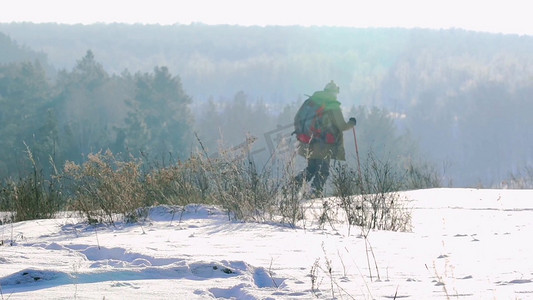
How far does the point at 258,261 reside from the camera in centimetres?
430

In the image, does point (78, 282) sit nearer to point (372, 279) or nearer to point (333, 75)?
point (372, 279)

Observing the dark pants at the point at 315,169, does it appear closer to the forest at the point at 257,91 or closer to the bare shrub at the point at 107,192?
the forest at the point at 257,91

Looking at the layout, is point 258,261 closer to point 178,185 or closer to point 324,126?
point 178,185

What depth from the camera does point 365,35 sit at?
557ft

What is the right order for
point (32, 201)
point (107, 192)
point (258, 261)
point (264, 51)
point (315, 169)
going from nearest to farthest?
point (258, 261) < point (107, 192) < point (32, 201) < point (315, 169) < point (264, 51)

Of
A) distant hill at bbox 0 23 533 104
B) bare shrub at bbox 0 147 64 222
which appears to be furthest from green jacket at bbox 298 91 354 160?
distant hill at bbox 0 23 533 104

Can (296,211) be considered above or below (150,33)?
below

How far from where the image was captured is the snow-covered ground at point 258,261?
350 cm

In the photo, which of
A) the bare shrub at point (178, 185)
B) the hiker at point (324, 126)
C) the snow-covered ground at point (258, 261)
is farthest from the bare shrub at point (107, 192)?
the hiker at point (324, 126)

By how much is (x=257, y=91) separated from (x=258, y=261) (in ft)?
480

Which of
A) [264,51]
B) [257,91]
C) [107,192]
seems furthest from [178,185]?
[264,51]

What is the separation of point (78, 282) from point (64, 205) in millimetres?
5465

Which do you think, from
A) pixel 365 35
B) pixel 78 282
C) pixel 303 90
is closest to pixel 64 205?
pixel 78 282

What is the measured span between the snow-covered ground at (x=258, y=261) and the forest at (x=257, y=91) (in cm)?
213
